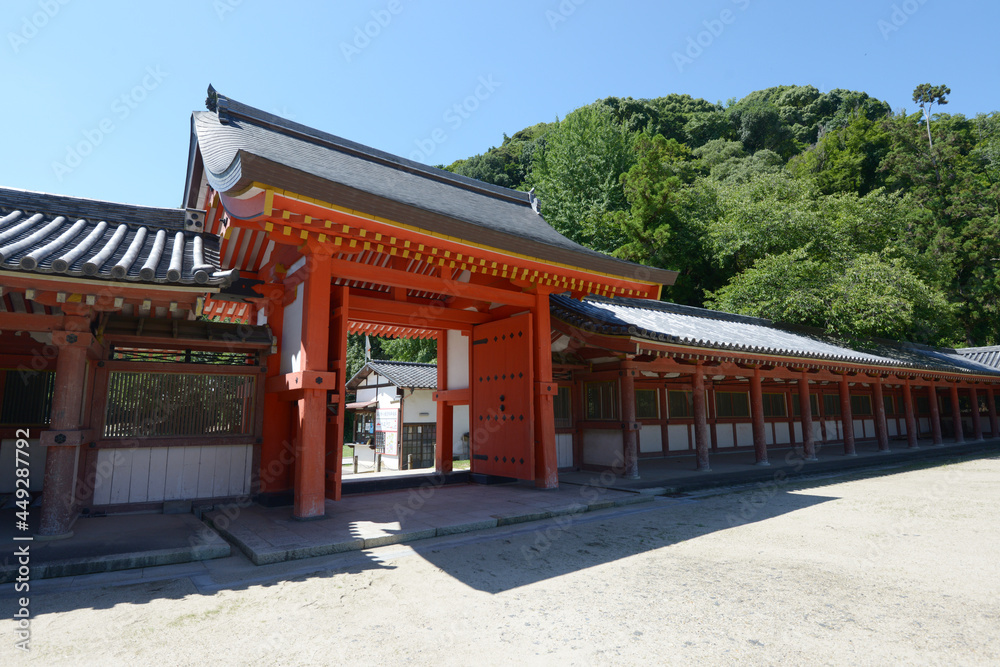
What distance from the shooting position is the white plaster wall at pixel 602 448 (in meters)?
Result: 10.6

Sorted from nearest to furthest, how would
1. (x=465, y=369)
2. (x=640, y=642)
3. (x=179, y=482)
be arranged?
(x=640, y=642) → (x=179, y=482) → (x=465, y=369)

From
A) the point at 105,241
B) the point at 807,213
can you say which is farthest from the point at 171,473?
the point at 807,213

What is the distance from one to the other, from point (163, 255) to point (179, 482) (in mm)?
3101

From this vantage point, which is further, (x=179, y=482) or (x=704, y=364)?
(x=704, y=364)

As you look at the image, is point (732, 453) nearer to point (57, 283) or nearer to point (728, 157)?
point (57, 283)

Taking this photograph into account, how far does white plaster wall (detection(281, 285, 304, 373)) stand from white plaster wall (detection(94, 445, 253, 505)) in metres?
1.51

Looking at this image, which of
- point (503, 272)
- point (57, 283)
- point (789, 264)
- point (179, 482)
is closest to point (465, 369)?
point (503, 272)

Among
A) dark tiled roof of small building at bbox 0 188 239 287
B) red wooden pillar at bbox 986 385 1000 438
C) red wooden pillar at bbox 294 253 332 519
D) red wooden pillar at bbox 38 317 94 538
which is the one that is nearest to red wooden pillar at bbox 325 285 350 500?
red wooden pillar at bbox 294 253 332 519

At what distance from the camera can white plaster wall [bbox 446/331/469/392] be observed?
1008cm

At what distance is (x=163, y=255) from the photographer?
586 centimetres

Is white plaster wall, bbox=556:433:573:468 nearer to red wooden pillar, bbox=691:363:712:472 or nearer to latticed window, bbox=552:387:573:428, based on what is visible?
latticed window, bbox=552:387:573:428

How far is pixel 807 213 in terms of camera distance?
21.0 metres

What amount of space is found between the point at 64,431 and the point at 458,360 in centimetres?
640

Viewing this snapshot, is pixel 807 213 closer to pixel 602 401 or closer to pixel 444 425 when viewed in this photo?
pixel 602 401
